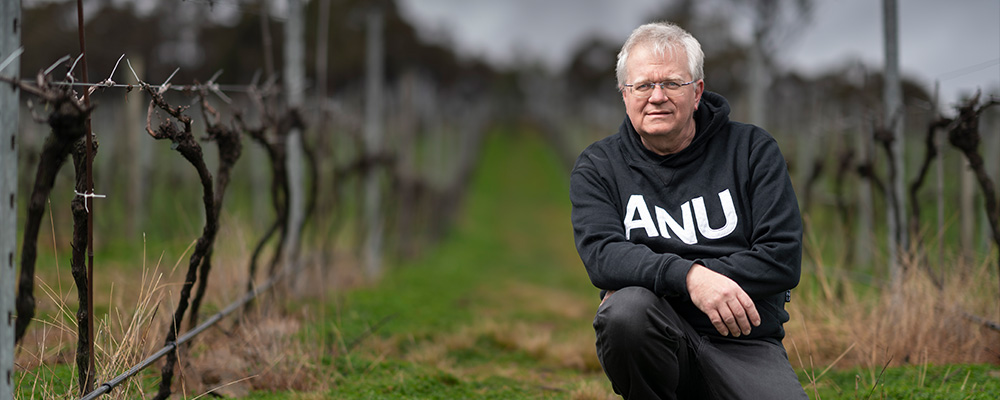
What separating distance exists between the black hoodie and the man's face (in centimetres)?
11

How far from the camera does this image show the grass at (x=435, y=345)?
309 cm

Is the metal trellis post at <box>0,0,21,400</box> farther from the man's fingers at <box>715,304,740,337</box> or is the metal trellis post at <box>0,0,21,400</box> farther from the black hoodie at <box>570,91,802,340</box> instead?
the man's fingers at <box>715,304,740,337</box>

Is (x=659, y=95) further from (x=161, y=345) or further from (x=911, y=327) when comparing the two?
(x=161, y=345)

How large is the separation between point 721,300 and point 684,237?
280mm

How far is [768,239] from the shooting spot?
93.2 inches

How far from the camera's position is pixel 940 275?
13.8ft

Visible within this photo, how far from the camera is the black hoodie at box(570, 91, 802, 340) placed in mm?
2334

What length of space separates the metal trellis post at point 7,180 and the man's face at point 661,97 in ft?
5.65

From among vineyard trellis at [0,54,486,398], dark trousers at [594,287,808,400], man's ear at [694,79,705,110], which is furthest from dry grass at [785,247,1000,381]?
vineyard trellis at [0,54,486,398]

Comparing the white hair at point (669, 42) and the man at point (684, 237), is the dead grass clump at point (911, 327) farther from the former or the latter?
the white hair at point (669, 42)

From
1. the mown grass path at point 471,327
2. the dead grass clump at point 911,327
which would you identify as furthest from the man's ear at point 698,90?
the dead grass clump at point 911,327

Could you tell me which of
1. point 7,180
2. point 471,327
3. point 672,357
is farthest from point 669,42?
point 471,327

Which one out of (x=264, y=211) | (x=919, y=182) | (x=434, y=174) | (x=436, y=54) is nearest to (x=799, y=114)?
→ (x=434, y=174)

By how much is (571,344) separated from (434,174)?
12.3 m
